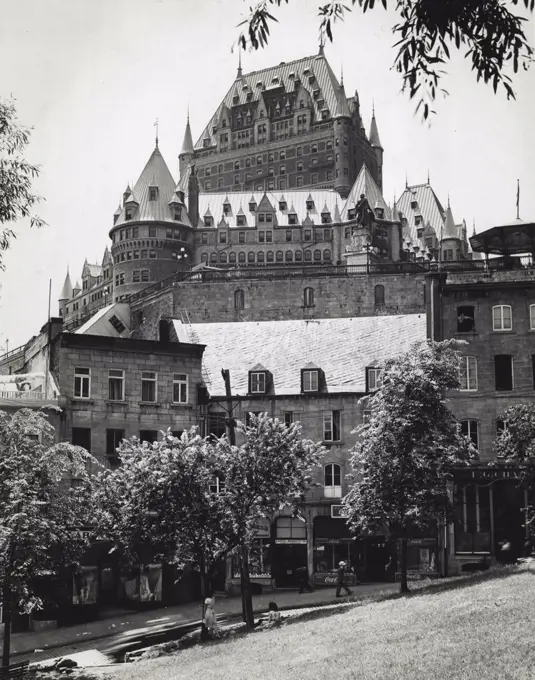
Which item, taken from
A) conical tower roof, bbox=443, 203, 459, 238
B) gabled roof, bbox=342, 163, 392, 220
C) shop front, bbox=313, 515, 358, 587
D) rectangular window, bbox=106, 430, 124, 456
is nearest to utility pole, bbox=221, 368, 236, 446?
rectangular window, bbox=106, 430, 124, 456

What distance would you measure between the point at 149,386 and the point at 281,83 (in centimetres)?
14432

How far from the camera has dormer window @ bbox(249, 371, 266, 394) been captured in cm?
5791

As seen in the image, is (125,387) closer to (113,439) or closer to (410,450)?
(113,439)

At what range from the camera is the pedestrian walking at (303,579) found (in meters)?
50.3

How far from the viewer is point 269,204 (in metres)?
156

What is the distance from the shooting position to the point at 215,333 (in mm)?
65000

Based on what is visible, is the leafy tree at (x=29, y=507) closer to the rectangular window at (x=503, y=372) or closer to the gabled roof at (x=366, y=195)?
the rectangular window at (x=503, y=372)

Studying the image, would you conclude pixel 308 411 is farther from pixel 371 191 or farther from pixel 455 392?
pixel 371 191

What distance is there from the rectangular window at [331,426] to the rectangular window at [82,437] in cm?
1258

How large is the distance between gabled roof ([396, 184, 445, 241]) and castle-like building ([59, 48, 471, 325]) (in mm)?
225

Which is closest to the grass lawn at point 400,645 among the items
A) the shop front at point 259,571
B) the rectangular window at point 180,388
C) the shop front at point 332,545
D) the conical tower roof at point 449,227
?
the shop front at point 259,571

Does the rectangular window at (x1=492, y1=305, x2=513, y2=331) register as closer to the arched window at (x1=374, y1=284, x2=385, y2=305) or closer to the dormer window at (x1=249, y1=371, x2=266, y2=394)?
the dormer window at (x1=249, y1=371, x2=266, y2=394)

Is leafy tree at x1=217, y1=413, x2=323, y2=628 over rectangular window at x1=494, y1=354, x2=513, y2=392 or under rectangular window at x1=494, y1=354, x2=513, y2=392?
under

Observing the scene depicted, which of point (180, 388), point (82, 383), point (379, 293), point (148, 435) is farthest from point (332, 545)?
point (379, 293)
